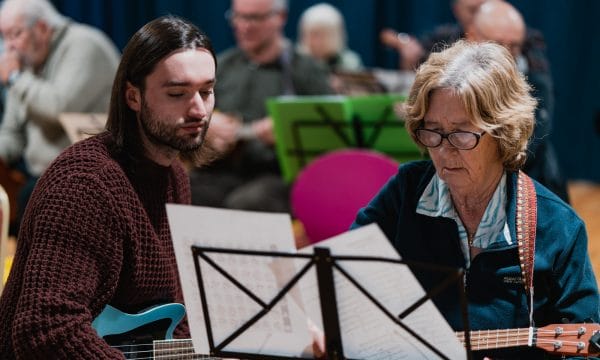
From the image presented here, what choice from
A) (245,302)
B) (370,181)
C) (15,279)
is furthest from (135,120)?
(370,181)

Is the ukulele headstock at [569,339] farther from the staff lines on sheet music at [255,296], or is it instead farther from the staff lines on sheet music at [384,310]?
the staff lines on sheet music at [255,296]

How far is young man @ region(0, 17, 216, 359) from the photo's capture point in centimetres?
177

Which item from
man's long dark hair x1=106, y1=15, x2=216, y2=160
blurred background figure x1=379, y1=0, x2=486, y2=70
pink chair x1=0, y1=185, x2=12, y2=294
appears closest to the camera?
man's long dark hair x1=106, y1=15, x2=216, y2=160

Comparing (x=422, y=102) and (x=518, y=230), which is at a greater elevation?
(x=422, y=102)

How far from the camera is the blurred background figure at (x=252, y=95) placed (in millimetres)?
4387

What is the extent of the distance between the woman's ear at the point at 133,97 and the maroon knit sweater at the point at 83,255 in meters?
0.09

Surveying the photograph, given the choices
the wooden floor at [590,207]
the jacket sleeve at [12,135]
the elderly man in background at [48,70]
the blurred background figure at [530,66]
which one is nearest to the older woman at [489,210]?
the blurred background figure at [530,66]

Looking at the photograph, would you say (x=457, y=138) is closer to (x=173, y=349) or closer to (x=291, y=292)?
(x=291, y=292)

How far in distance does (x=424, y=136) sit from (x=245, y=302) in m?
0.54

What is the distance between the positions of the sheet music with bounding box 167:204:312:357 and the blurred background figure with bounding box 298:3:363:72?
488 cm

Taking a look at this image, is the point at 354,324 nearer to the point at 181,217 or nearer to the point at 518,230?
the point at 181,217

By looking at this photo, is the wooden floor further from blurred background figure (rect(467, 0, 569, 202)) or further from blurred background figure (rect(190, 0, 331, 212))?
blurred background figure (rect(190, 0, 331, 212))

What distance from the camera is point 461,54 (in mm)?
1893

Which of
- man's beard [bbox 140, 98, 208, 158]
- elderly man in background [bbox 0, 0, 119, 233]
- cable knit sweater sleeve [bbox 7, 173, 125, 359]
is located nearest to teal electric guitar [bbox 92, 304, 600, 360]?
cable knit sweater sleeve [bbox 7, 173, 125, 359]
